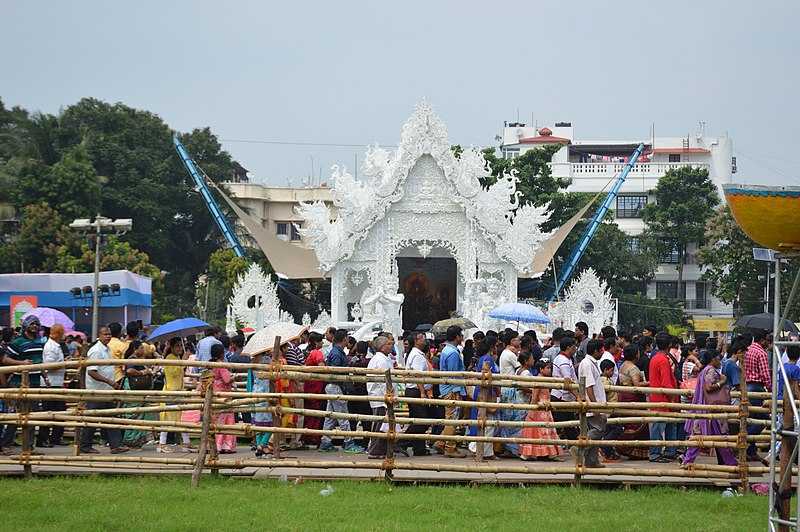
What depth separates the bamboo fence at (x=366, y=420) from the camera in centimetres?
966

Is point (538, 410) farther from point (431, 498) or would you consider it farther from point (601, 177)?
point (601, 177)

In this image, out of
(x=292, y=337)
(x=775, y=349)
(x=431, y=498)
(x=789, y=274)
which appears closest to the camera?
(x=775, y=349)

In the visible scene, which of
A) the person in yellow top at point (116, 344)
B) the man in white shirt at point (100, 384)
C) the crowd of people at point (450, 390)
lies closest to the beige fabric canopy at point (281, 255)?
the person in yellow top at point (116, 344)

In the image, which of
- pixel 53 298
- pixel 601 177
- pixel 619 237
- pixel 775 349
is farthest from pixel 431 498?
pixel 601 177

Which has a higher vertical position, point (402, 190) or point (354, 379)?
point (402, 190)

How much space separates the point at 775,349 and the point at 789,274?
29031 millimetres

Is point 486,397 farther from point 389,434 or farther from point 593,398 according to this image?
point 389,434

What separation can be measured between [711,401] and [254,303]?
21342 mm

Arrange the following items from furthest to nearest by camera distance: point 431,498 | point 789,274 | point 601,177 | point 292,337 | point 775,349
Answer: point 601,177, point 789,274, point 292,337, point 431,498, point 775,349

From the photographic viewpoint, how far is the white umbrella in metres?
12.1

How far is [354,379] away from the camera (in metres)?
9.96

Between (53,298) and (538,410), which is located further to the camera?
(53,298)

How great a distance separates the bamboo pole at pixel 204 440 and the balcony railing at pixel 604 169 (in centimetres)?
3874

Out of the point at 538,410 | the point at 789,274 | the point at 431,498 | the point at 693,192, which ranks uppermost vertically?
the point at 693,192
